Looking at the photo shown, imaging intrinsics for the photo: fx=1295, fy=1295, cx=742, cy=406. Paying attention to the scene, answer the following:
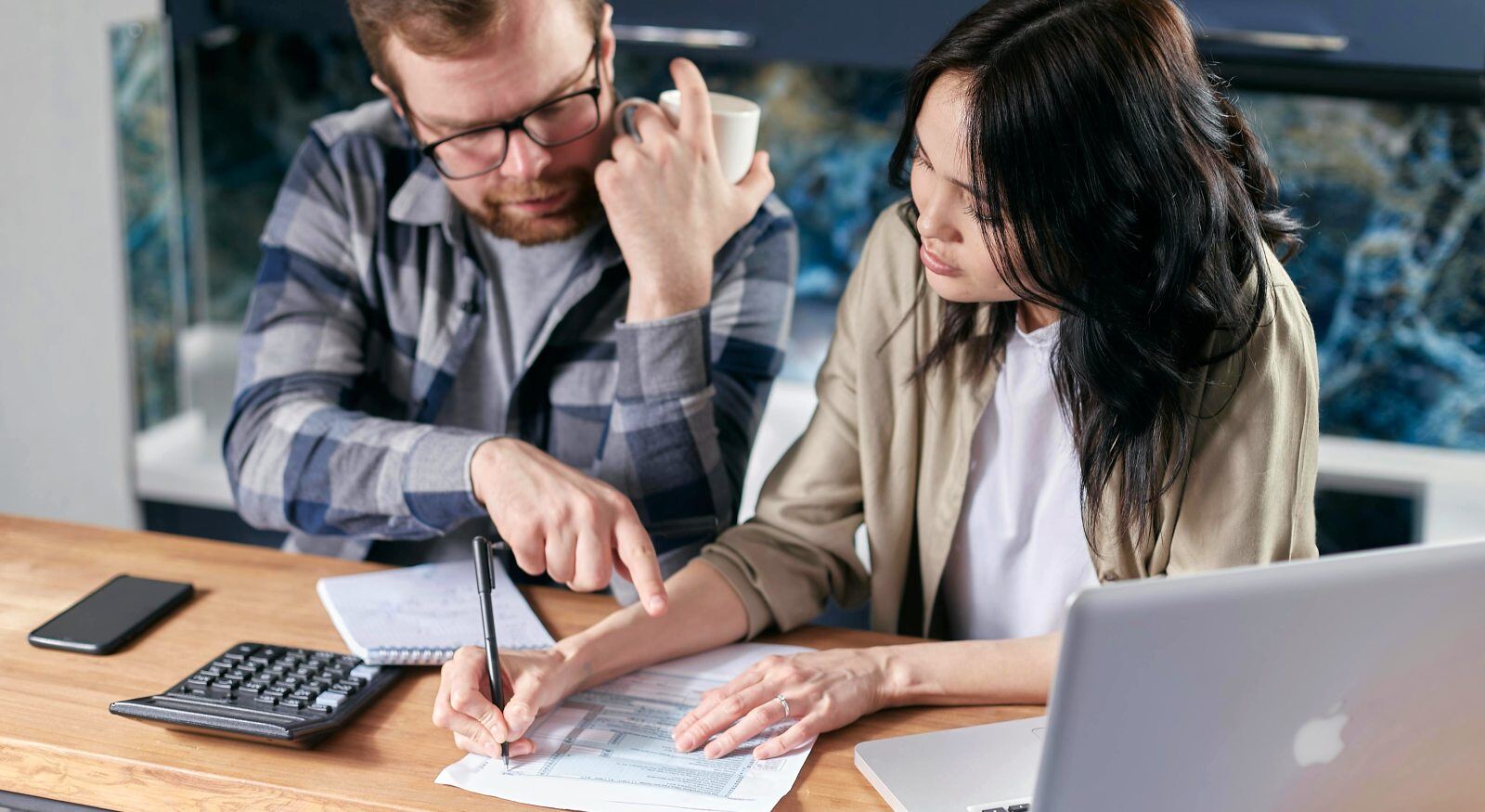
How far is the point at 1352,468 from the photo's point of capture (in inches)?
89.4

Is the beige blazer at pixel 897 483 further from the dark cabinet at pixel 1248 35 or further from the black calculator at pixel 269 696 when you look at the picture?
the dark cabinet at pixel 1248 35

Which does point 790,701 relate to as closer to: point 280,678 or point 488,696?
point 488,696

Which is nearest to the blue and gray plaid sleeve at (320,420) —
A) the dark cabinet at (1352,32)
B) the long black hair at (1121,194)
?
the long black hair at (1121,194)

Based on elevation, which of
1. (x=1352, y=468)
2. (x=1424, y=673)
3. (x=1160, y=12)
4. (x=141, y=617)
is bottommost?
(x=1352, y=468)

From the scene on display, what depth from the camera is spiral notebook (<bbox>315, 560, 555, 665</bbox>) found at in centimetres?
112

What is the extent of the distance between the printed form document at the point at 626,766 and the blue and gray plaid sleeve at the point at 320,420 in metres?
0.30

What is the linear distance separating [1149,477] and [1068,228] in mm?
241

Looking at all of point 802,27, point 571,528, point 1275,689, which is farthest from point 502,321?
point 1275,689

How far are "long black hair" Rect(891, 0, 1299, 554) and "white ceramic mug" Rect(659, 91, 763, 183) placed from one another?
0.34 metres

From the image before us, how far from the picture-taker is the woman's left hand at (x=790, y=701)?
3.28 feet

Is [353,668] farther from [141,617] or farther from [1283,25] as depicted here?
[1283,25]

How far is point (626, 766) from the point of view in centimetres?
97

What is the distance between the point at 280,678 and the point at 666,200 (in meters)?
0.64

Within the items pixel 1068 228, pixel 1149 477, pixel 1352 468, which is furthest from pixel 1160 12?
pixel 1352 468
